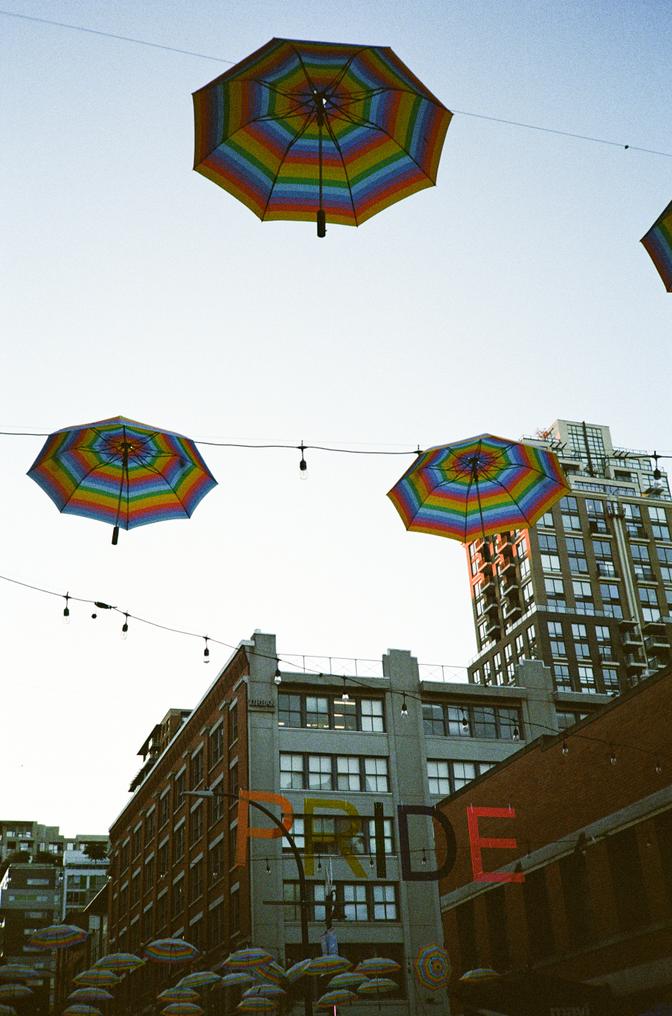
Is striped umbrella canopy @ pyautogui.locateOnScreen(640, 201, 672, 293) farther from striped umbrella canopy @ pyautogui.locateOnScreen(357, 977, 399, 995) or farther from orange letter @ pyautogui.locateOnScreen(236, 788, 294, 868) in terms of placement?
orange letter @ pyautogui.locateOnScreen(236, 788, 294, 868)

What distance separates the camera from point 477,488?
19.3 m

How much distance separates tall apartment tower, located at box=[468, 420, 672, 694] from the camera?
9706 cm

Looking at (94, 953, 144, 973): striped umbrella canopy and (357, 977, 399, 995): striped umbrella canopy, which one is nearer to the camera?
(357, 977, 399, 995): striped umbrella canopy

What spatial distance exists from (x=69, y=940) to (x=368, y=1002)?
1725 centimetres

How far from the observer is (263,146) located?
13234 mm

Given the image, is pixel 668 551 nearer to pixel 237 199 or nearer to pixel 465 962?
pixel 465 962

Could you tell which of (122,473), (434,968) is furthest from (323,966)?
(122,473)

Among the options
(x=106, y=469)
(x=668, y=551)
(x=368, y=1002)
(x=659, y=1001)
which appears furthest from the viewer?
(x=668, y=551)

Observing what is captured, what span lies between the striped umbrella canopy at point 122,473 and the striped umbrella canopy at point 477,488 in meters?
4.09

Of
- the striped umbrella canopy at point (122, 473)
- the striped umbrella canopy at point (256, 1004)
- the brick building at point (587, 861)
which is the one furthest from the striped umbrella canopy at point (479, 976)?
the striped umbrella canopy at point (122, 473)

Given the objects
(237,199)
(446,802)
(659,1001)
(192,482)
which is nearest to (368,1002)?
(446,802)

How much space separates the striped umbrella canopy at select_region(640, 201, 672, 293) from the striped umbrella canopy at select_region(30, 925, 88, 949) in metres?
29.0

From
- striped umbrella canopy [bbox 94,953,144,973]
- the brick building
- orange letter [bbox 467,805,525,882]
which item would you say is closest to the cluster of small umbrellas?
the brick building

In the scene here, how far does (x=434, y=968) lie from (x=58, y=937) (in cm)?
1312
